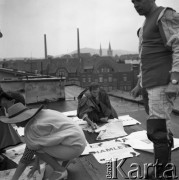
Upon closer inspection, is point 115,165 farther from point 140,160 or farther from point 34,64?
point 34,64

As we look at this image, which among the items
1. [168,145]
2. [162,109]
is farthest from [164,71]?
[168,145]

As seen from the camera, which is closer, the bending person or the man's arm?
the man's arm

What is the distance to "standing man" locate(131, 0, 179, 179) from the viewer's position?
187cm

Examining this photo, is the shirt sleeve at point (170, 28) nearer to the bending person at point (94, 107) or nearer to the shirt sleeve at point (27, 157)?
the shirt sleeve at point (27, 157)

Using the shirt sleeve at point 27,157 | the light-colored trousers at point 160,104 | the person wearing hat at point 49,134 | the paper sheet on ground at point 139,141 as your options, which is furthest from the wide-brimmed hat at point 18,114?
the paper sheet on ground at point 139,141

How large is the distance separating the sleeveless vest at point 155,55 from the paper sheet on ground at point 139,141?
3.56 feet

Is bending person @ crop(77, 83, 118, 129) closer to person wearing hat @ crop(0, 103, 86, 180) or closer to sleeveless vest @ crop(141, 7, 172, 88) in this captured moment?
person wearing hat @ crop(0, 103, 86, 180)

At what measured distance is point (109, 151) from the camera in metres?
2.79

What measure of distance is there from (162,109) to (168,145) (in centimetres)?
30

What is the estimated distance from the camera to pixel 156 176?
205cm

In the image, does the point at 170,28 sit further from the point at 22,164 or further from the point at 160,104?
the point at 22,164

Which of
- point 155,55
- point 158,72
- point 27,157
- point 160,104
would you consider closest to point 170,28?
point 155,55

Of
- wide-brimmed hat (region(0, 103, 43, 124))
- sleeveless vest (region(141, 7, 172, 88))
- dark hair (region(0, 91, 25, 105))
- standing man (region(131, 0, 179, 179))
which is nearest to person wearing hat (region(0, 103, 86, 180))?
wide-brimmed hat (region(0, 103, 43, 124))

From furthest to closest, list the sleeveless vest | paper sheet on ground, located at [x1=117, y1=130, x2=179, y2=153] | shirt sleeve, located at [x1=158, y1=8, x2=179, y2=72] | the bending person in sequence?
the bending person, paper sheet on ground, located at [x1=117, y1=130, x2=179, y2=153], the sleeveless vest, shirt sleeve, located at [x1=158, y1=8, x2=179, y2=72]
